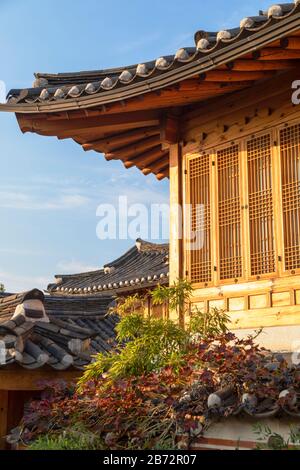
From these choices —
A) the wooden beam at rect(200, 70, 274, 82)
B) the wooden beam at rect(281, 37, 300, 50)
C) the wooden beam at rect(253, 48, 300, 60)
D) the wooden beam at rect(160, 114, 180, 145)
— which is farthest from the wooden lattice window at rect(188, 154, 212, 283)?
the wooden beam at rect(281, 37, 300, 50)

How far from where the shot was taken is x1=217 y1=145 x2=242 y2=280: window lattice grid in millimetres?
7570

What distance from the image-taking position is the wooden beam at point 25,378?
6703mm

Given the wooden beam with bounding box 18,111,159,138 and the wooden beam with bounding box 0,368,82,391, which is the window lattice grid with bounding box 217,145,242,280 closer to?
the wooden beam with bounding box 18,111,159,138

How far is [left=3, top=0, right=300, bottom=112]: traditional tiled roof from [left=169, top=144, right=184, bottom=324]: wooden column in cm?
150

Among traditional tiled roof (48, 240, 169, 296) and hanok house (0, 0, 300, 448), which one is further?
traditional tiled roof (48, 240, 169, 296)

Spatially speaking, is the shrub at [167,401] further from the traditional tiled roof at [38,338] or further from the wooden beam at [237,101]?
the wooden beam at [237,101]

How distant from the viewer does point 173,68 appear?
6723mm

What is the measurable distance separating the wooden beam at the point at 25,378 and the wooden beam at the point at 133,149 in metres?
3.81

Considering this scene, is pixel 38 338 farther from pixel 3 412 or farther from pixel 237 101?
pixel 237 101

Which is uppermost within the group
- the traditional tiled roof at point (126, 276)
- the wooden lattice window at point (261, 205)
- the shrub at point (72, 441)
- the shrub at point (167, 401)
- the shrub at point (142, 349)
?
the traditional tiled roof at point (126, 276)

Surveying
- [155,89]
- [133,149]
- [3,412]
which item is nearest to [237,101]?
[155,89]

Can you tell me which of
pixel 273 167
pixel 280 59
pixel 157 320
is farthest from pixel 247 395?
pixel 280 59

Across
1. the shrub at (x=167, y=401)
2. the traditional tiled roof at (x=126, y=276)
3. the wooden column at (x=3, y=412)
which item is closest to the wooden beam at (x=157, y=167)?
the shrub at (x=167, y=401)

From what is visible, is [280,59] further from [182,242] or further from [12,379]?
[12,379]
